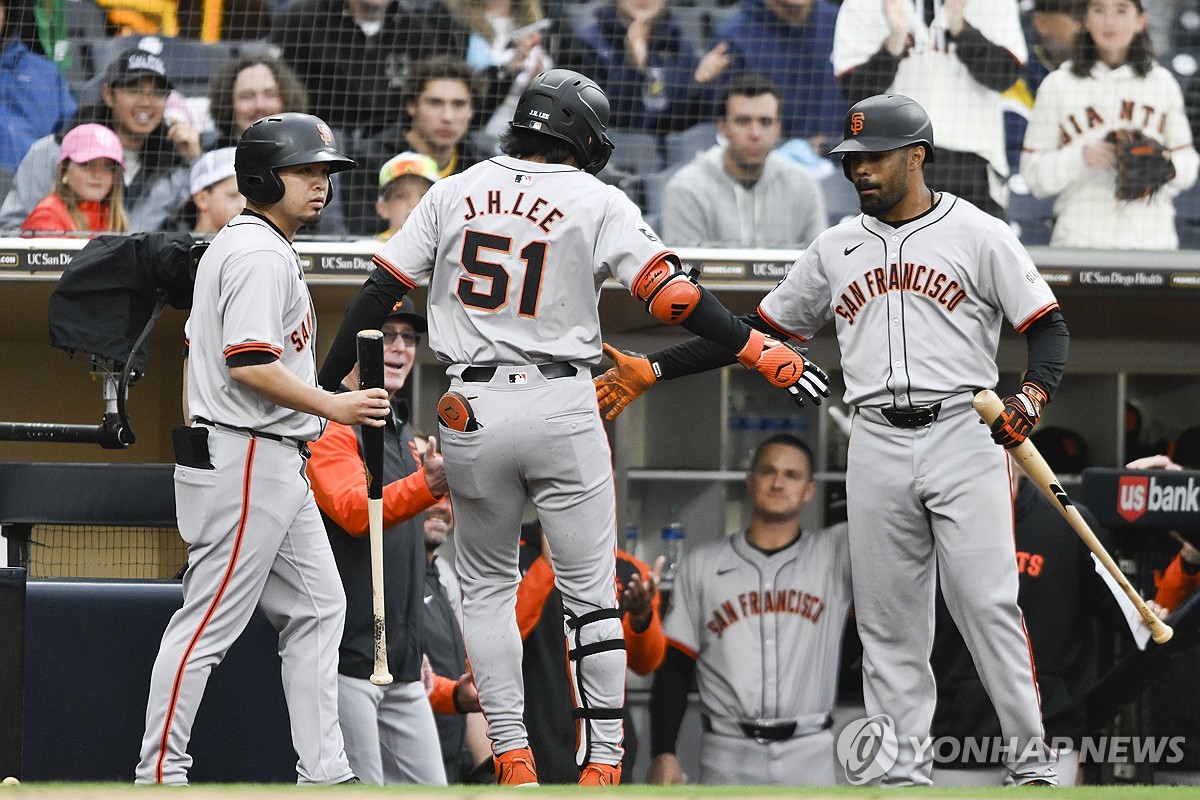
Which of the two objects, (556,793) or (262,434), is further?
(262,434)

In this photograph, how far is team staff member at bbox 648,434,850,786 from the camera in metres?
4.94

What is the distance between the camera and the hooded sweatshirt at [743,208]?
6066 millimetres

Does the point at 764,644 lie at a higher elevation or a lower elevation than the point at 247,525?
lower

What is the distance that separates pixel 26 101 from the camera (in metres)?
6.62

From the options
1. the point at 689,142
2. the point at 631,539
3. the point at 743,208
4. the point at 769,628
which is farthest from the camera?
the point at 631,539

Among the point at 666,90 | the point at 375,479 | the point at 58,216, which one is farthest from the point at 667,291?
the point at 666,90

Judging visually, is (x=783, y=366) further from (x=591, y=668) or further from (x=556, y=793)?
(x=556, y=793)

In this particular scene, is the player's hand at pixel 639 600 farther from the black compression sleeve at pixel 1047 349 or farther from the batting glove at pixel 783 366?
the black compression sleeve at pixel 1047 349

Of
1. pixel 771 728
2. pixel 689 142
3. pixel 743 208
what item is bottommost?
pixel 771 728

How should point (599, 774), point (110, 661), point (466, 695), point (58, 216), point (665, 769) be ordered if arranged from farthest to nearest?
point (58, 216) → point (665, 769) → point (466, 695) → point (110, 661) → point (599, 774)

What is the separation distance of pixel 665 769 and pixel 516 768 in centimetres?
159

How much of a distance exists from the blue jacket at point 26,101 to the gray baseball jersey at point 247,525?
3.27 meters

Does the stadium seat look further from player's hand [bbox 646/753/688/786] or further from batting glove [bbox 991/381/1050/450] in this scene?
batting glove [bbox 991/381/1050/450]

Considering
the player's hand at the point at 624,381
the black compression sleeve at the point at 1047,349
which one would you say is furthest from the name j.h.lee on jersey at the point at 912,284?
the player's hand at the point at 624,381
